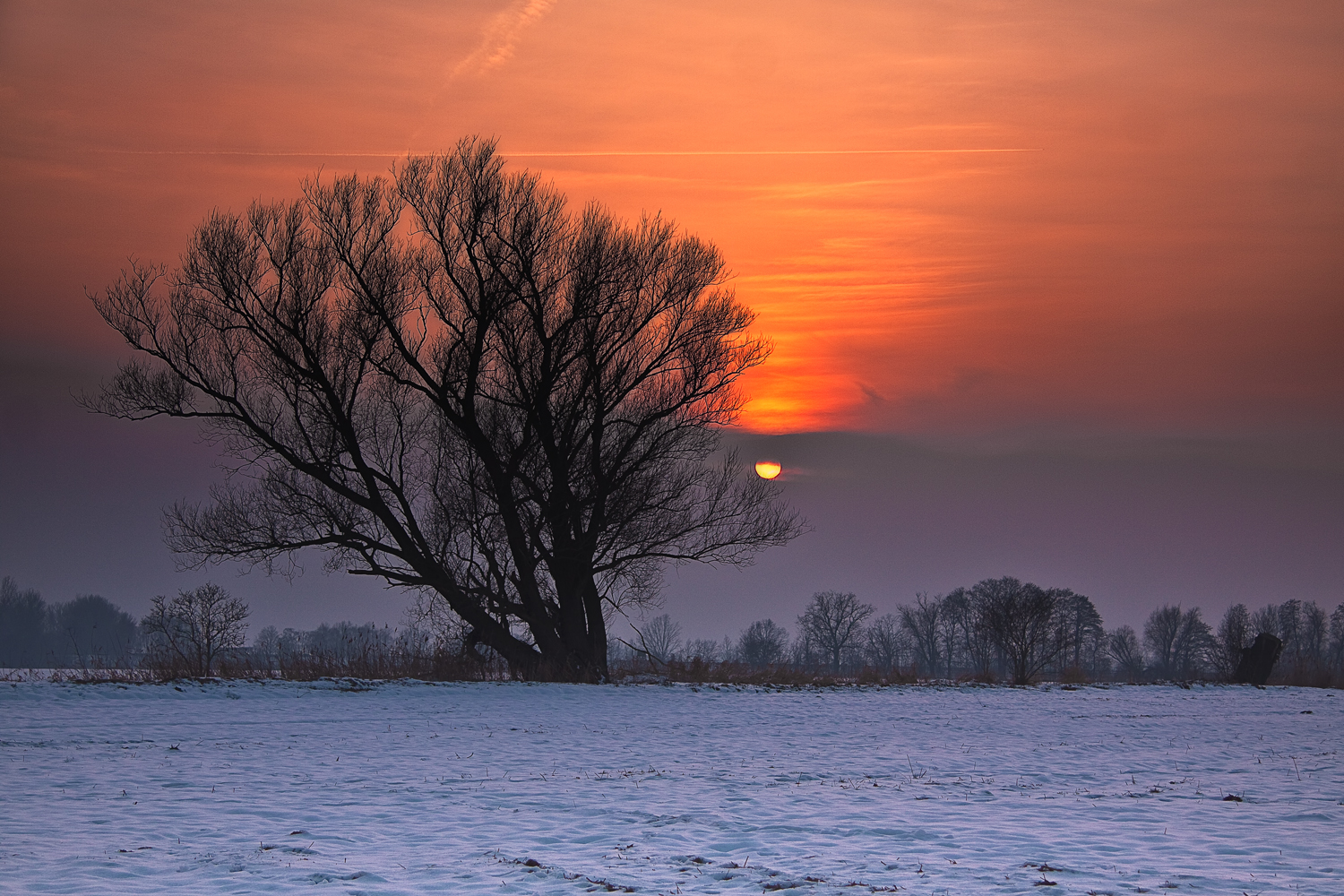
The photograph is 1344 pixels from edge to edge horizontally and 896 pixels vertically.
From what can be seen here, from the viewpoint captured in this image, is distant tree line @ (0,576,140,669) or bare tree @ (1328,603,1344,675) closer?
distant tree line @ (0,576,140,669)

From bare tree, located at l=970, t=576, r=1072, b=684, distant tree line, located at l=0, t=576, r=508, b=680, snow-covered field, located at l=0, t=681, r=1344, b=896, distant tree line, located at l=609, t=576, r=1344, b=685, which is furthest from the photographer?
distant tree line, located at l=609, t=576, r=1344, b=685

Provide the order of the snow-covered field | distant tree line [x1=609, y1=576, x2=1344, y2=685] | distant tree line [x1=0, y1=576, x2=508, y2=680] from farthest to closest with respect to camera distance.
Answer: distant tree line [x1=609, y1=576, x2=1344, y2=685]
distant tree line [x1=0, y1=576, x2=508, y2=680]
the snow-covered field

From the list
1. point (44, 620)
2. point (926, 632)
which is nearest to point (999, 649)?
point (926, 632)

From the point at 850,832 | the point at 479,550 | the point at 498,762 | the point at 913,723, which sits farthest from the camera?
the point at 479,550

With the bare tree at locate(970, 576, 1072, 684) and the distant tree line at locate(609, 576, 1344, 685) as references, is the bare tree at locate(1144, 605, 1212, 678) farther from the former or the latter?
the bare tree at locate(970, 576, 1072, 684)

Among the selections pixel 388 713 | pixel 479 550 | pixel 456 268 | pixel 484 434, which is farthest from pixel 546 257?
pixel 388 713

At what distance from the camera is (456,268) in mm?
26484

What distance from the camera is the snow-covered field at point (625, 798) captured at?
23.4ft

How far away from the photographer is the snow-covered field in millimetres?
7133

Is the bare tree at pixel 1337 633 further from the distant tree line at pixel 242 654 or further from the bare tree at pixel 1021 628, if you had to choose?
the distant tree line at pixel 242 654

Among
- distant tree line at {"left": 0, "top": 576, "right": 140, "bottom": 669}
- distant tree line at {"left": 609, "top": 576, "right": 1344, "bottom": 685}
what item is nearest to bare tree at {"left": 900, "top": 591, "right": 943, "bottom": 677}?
distant tree line at {"left": 609, "top": 576, "right": 1344, "bottom": 685}

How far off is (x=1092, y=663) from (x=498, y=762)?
417 feet

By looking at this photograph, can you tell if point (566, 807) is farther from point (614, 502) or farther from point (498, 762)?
point (614, 502)

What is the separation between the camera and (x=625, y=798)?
1035 cm
